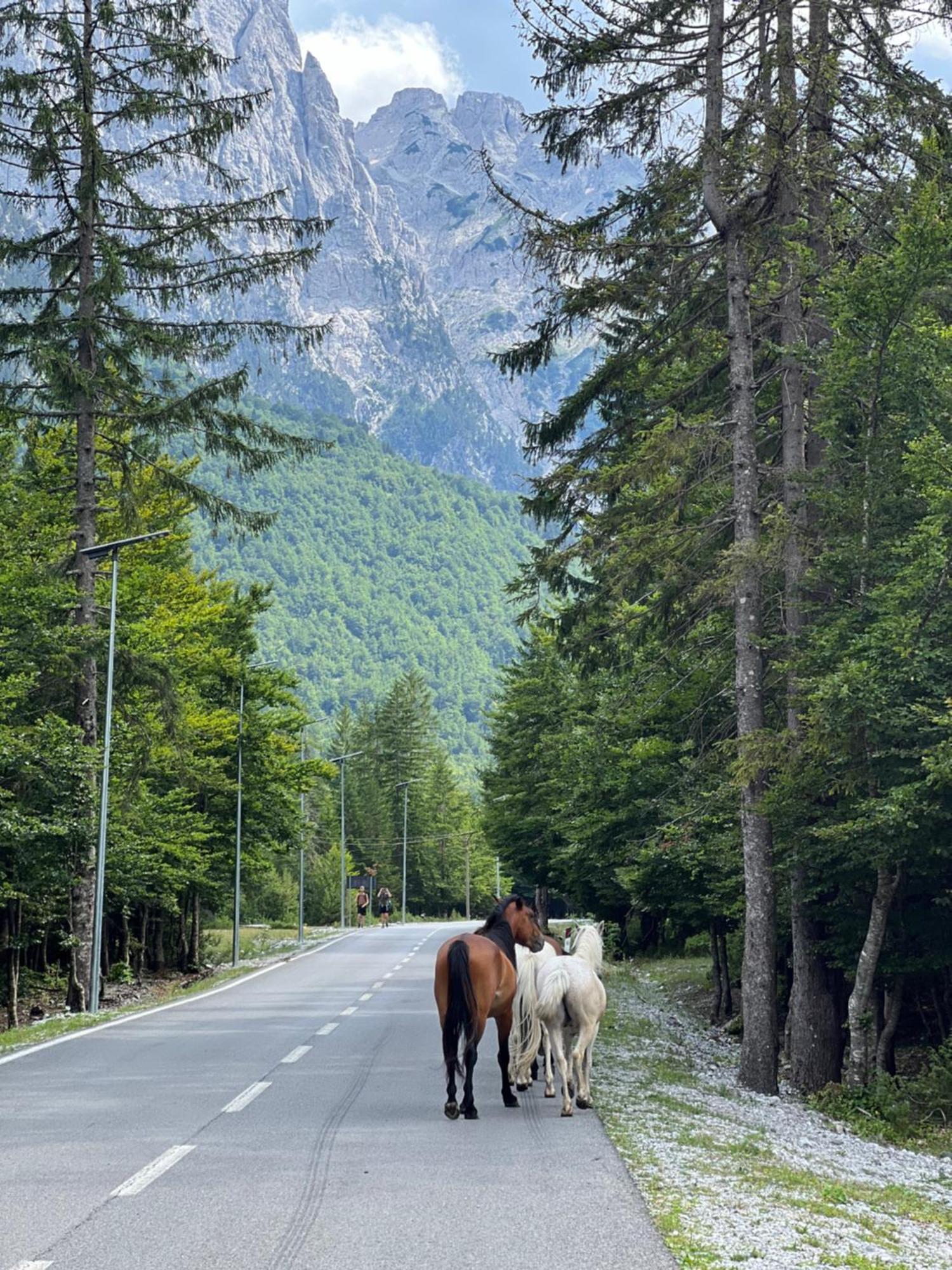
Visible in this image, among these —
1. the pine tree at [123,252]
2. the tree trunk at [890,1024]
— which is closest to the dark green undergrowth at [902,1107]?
the tree trunk at [890,1024]

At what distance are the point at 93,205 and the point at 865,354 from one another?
16660 millimetres

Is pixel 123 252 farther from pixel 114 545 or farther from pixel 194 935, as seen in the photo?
pixel 194 935

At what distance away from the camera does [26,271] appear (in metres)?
30.1

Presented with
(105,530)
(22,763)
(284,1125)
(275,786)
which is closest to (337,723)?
(275,786)

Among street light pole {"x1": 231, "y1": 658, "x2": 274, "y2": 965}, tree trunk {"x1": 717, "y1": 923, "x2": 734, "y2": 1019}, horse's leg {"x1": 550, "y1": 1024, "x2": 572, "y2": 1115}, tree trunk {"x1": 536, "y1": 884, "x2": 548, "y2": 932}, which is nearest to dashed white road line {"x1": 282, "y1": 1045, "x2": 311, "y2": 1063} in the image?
horse's leg {"x1": 550, "y1": 1024, "x2": 572, "y2": 1115}

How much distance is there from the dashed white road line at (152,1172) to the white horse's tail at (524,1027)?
3.62 m

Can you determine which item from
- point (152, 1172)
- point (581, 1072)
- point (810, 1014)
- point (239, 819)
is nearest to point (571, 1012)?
point (581, 1072)

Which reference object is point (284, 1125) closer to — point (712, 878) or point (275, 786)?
point (712, 878)

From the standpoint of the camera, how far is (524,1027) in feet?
41.7

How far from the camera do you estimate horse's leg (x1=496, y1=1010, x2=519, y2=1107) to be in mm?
11969

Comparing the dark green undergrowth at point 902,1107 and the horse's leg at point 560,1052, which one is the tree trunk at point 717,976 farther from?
the horse's leg at point 560,1052

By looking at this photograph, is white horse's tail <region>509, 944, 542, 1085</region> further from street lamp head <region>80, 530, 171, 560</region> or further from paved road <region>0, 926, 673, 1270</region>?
street lamp head <region>80, 530, 171, 560</region>

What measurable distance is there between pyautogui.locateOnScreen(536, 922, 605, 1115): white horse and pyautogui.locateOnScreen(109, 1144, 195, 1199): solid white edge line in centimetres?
327

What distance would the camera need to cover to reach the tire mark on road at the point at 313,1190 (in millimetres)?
6739
